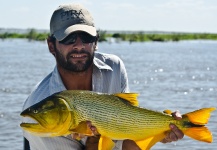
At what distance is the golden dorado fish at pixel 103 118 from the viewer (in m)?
4.94

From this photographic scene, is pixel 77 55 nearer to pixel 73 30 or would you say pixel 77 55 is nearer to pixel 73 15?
pixel 73 30

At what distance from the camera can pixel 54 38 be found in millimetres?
5582

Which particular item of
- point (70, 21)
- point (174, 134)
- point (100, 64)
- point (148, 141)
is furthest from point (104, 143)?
point (70, 21)

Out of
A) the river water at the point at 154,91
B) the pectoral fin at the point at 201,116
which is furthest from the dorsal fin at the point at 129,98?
the river water at the point at 154,91

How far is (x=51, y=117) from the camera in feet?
16.2

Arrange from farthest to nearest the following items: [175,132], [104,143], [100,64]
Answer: [100,64] < [175,132] < [104,143]

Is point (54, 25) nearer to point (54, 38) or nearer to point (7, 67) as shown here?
point (54, 38)

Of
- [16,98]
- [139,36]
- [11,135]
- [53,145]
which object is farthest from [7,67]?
[139,36]

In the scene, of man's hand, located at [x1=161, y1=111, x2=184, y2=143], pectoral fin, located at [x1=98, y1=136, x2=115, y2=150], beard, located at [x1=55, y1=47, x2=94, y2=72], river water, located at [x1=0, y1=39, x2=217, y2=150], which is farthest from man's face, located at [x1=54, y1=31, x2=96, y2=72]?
river water, located at [x1=0, y1=39, x2=217, y2=150]

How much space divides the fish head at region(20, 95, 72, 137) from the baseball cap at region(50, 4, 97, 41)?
0.67 meters

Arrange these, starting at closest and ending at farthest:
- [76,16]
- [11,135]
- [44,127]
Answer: [44,127]
[76,16]
[11,135]

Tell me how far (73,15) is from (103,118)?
1014 mm

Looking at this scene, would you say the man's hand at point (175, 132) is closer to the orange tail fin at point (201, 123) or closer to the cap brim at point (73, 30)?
the orange tail fin at point (201, 123)

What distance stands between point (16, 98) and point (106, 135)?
48.4 ft
